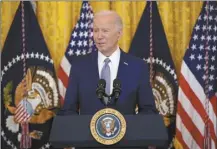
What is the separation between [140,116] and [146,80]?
33 cm

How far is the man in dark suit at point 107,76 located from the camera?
2.20 meters

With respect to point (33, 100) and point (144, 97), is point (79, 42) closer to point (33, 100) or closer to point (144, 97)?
point (33, 100)

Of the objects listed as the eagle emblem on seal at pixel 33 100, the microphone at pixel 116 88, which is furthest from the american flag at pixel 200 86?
the microphone at pixel 116 88

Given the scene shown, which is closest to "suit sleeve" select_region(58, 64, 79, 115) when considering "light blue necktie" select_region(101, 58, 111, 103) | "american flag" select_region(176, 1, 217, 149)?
"light blue necktie" select_region(101, 58, 111, 103)

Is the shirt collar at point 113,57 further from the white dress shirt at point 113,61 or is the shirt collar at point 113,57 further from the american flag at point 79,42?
the american flag at point 79,42

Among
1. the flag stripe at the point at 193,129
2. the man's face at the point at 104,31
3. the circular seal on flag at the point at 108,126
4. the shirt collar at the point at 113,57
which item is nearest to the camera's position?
the circular seal on flag at the point at 108,126

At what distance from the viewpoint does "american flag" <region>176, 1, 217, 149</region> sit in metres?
4.41

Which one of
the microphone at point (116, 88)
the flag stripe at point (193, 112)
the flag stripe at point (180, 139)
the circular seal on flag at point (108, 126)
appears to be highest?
the microphone at point (116, 88)

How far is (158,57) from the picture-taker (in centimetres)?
443

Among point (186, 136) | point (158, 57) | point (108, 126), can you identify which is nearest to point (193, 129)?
point (186, 136)

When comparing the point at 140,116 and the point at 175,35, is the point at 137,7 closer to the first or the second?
the point at 175,35

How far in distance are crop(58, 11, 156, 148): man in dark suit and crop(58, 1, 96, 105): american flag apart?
79.9 inches

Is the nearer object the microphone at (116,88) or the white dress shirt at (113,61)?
the microphone at (116,88)

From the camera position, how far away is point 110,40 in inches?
87.8
